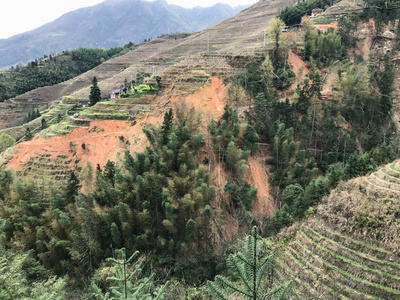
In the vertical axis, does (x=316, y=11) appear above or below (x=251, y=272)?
above

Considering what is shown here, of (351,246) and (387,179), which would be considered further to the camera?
(387,179)

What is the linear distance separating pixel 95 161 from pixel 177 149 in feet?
28.2

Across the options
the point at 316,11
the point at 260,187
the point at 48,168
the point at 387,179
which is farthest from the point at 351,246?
the point at 316,11

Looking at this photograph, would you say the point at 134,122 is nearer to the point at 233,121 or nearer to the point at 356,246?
the point at 233,121

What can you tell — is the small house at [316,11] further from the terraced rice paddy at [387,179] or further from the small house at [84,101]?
the terraced rice paddy at [387,179]

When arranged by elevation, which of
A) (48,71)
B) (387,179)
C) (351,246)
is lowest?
(351,246)

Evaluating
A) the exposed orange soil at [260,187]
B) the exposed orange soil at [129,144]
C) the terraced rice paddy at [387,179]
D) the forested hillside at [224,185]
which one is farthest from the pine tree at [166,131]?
the terraced rice paddy at [387,179]

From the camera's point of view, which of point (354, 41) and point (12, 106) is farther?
point (12, 106)

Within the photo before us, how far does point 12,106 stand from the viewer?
5591 cm

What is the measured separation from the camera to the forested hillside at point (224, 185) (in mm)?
11523

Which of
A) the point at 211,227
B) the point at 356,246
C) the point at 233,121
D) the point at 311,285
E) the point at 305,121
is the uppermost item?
the point at 233,121

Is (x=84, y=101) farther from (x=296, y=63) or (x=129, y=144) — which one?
(x=296, y=63)

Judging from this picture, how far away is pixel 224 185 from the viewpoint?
2164cm

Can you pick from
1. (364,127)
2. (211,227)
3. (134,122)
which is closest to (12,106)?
(134,122)
